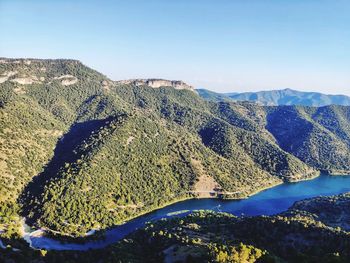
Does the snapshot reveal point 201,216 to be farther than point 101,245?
Yes

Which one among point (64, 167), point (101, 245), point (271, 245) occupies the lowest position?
point (101, 245)

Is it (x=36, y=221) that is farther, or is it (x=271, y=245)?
(x=36, y=221)

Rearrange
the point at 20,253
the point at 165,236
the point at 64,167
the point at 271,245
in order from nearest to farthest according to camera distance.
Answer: the point at 20,253 → the point at 271,245 → the point at 165,236 → the point at 64,167

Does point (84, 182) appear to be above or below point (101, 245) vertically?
above

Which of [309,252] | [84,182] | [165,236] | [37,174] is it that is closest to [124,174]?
[84,182]

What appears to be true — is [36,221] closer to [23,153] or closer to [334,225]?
[23,153]

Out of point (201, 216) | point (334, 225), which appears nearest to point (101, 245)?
Answer: point (201, 216)

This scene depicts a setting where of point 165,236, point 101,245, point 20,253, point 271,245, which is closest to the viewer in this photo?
point 20,253

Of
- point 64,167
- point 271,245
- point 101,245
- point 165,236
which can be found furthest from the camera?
point 64,167

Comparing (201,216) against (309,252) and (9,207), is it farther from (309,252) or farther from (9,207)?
(9,207)
